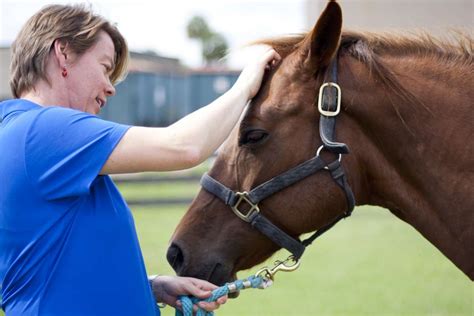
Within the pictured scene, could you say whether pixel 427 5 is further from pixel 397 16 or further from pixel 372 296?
pixel 372 296

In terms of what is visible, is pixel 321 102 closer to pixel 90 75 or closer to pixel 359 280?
pixel 90 75

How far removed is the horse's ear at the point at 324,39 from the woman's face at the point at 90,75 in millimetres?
805

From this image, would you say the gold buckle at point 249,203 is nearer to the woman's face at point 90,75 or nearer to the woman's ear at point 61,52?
the woman's face at point 90,75

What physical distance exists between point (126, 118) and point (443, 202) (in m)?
17.7

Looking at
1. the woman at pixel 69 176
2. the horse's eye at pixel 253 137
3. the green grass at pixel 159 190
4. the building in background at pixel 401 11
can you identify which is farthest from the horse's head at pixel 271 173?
the building in background at pixel 401 11

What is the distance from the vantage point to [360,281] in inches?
331

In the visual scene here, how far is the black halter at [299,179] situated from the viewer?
117 inches

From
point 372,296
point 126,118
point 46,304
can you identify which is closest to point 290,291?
point 372,296

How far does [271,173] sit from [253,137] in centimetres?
17

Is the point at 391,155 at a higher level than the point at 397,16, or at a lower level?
higher

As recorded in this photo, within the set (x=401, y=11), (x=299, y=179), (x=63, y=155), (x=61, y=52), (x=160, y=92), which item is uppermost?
(x=61, y=52)

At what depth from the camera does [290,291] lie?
7988 millimetres

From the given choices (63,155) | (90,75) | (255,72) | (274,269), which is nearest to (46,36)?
(90,75)

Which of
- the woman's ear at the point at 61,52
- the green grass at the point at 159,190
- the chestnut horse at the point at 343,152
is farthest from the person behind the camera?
the green grass at the point at 159,190
